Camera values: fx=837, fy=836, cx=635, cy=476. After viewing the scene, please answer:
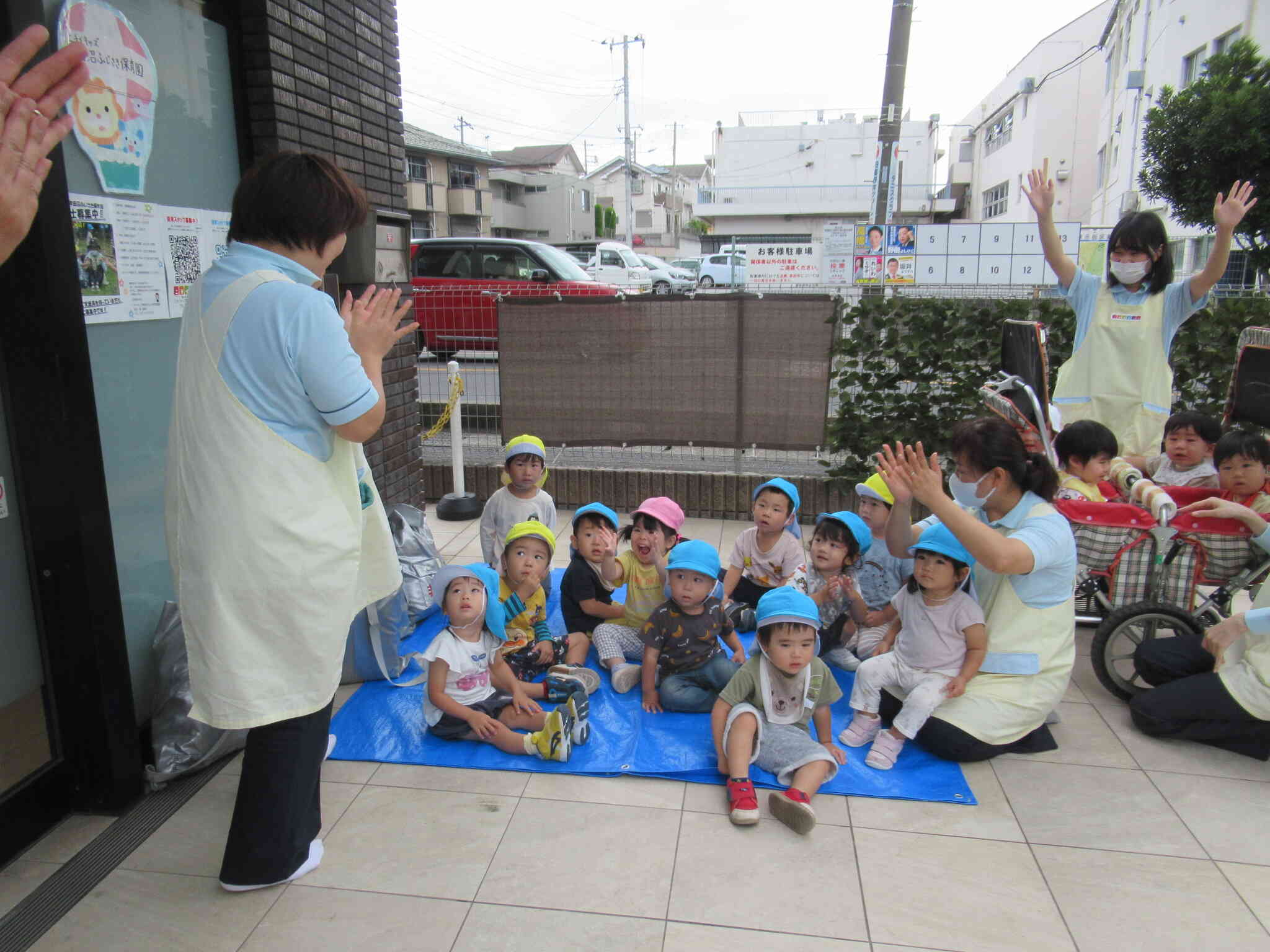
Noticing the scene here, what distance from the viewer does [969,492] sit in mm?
3215

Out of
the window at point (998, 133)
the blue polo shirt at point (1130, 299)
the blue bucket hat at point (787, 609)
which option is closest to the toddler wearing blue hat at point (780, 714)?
the blue bucket hat at point (787, 609)

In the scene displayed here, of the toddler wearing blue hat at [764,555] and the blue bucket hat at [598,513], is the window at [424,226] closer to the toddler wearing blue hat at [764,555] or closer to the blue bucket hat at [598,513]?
the blue bucket hat at [598,513]

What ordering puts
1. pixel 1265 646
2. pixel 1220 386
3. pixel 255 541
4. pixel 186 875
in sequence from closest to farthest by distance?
pixel 255 541 → pixel 186 875 → pixel 1265 646 → pixel 1220 386

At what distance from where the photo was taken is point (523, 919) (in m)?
2.31

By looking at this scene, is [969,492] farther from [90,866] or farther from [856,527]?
[90,866]

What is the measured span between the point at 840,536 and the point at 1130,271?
192cm

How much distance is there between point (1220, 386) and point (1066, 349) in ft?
3.15

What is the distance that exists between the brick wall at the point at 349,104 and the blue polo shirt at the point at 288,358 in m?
1.91

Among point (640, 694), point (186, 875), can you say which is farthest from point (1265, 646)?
point (186, 875)

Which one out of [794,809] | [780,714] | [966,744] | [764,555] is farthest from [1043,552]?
[764,555]

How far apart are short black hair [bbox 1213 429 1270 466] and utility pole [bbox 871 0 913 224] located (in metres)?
6.37

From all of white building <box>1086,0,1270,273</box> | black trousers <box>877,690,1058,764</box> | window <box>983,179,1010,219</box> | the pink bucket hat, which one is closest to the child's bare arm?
black trousers <box>877,690,1058,764</box>

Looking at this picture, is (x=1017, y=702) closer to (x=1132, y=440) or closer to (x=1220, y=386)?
(x=1132, y=440)

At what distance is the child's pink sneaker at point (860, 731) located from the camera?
323cm
